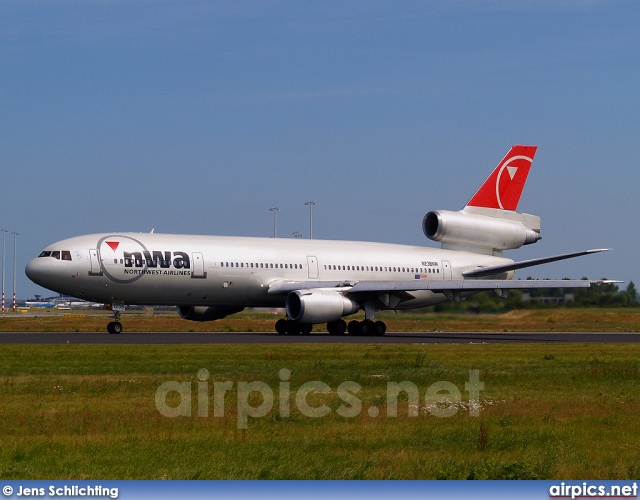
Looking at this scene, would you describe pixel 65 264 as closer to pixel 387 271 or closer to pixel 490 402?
pixel 387 271

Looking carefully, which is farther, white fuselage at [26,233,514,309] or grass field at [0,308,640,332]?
grass field at [0,308,640,332]

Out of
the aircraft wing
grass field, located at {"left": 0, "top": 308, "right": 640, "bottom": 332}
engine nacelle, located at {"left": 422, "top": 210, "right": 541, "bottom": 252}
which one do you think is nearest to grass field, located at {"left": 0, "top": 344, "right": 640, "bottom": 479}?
the aircraft wing

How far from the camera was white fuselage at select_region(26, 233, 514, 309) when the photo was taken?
39.0m

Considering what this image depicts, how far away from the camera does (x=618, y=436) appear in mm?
13680

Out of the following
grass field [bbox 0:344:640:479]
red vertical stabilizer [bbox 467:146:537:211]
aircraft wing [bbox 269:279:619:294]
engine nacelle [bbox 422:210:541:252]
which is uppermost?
red vertical stabilizer [bbox 467:146:537:211]

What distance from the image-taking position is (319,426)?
46.2 ft

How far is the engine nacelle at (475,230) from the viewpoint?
48.9m

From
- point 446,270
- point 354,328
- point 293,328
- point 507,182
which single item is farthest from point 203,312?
point 507,182

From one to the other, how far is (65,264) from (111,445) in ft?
89.4

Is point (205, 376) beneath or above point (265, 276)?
beneath

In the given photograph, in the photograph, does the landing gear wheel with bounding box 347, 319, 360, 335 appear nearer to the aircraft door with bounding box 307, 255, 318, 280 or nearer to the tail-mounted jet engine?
the aircraft door with bounding box 307, 255, 318, 280

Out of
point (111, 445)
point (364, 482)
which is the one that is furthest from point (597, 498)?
point (111, 445)

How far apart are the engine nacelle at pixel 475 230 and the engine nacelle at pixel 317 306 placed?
929 cm
